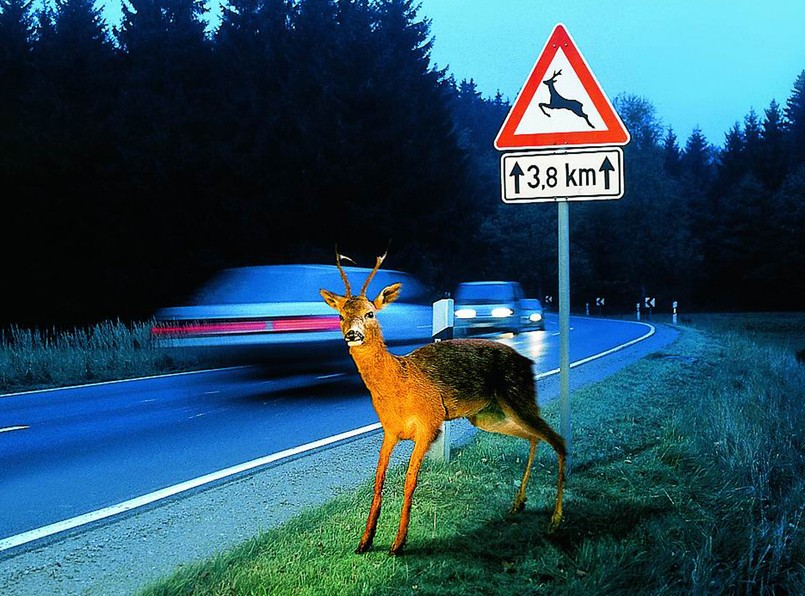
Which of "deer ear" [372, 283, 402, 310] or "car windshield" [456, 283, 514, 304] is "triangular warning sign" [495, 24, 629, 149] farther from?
"car windshield" [456, 283, 514, 304]

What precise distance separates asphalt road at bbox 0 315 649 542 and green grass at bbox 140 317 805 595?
1.96 meters

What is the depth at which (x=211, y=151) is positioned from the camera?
39.2 meters

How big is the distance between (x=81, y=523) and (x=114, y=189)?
1413 inches

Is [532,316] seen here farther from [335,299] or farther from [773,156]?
[773,156]

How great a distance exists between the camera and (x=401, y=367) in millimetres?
3264

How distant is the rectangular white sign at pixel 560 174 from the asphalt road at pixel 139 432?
345cm

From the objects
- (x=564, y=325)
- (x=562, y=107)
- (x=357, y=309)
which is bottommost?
(x=564, y=325)

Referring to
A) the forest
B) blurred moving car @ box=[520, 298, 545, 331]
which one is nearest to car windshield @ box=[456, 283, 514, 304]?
blurred moving car @ box=[520, 298, 545, 331]

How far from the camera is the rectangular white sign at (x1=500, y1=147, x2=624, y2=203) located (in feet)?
16.3

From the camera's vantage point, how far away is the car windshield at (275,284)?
449 inches

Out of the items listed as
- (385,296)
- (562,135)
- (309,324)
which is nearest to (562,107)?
(562,135)

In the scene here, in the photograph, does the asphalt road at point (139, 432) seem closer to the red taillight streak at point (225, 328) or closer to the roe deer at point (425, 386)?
the red taillight streak at point (225, 328)

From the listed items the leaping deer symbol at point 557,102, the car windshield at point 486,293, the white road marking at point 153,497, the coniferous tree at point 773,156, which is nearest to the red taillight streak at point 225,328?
the white road marking at point 153,497

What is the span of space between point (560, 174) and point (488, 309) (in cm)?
1697
